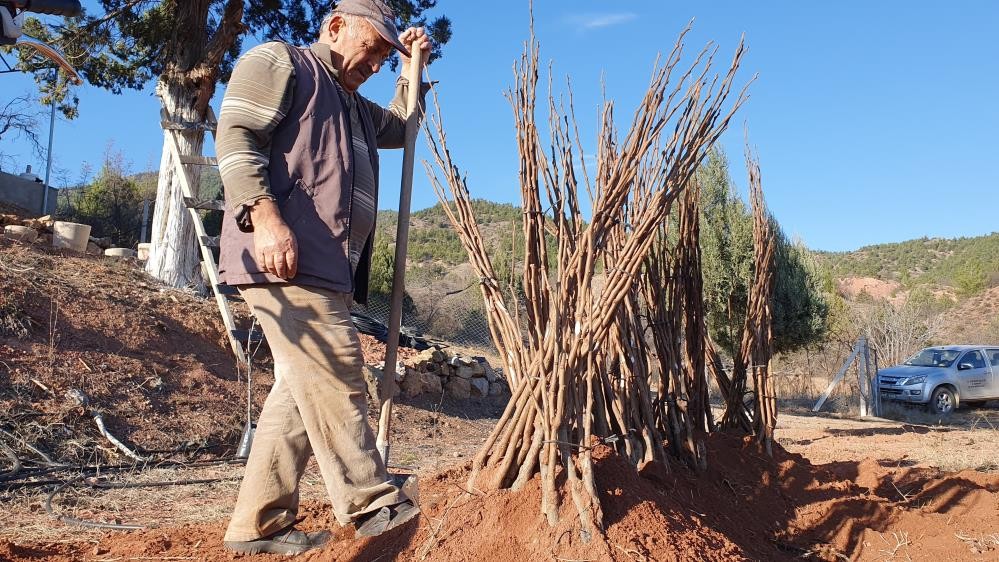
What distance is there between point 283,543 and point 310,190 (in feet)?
3.23

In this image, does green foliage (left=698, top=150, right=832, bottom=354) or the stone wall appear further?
green foliage (left=698, top=150, right=832, bottom=354)

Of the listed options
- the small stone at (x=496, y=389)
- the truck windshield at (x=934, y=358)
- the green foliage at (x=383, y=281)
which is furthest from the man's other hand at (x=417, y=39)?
the truck windshield at (x=934, y=358)

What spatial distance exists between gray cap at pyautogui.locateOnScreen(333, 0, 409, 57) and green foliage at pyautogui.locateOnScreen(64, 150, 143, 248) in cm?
1287

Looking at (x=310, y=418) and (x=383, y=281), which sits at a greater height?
(x=383, y=281)

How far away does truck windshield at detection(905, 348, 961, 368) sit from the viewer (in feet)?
44.2

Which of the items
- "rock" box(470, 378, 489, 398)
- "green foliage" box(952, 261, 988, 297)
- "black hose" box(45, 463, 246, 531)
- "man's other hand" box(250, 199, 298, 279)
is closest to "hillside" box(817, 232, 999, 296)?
"green foliage" box(952, 261, 988, 297)

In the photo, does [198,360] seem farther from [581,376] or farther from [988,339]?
[988,339]

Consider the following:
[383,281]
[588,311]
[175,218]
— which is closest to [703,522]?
[588,311]

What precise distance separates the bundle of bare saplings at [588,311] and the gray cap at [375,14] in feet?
1.80

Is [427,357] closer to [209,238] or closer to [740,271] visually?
[209,238]

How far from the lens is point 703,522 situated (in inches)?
102

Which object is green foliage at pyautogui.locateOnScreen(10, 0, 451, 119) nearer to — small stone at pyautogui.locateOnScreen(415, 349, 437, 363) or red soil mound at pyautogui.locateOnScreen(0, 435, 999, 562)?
small stone at pyautogui.locateOnScreen(415, 349, 437, 363)

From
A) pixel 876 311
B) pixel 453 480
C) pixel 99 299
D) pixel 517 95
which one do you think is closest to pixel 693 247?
pixel 517 95

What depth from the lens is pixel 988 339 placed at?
82.2 feet
